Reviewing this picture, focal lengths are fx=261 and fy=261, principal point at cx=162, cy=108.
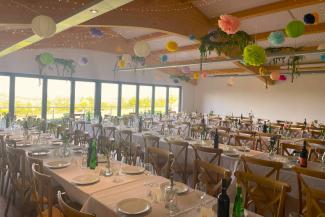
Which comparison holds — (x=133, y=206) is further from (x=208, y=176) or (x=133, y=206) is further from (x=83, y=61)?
(x=83, y=61)

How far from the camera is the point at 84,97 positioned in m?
10.4

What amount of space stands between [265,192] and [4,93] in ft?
27.8

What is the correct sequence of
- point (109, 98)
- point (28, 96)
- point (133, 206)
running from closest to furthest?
point (133, 206)
point (28, 96)
point (109, 98)

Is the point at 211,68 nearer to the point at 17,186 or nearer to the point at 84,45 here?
the point at 84,45

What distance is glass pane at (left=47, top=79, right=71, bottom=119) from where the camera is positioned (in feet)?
31.0

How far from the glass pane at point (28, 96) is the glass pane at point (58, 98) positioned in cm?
32

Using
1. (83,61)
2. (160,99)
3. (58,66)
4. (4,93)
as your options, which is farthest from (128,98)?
(4,93)

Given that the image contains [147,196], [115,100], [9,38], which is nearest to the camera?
[147,196]

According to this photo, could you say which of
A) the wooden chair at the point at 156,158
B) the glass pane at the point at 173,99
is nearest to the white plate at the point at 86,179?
the wooden chair at the point at 156,158

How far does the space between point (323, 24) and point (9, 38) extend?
300 inches

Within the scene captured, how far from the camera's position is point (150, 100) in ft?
43.0

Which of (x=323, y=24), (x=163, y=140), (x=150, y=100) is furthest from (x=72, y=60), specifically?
(x=323, y=24)

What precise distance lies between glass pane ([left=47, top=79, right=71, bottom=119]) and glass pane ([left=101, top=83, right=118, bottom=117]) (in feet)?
5.13

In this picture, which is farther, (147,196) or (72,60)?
(72,60)
